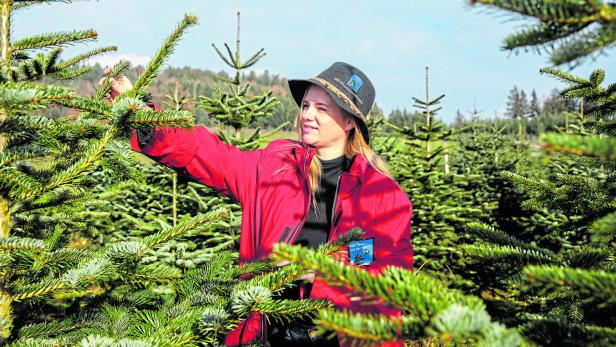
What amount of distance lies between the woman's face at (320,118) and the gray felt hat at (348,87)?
0.10 meters

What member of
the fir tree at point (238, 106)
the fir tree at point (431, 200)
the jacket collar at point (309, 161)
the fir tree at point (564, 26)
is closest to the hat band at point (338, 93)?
the jacket collar at point (309, 161)

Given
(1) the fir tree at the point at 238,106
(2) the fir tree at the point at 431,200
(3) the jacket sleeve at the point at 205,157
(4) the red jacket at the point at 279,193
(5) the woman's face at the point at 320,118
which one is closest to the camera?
(3) the jacket sleeve at the point at 205,157

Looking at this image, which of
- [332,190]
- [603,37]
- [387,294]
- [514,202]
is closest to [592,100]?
[332,190]

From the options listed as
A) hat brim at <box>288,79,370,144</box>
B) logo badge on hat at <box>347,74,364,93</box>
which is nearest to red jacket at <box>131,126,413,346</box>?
hat brim at <box>288,79,370,144</box>

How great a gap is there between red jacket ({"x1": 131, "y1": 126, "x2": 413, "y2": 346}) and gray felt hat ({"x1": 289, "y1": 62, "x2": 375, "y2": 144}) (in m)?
0.34

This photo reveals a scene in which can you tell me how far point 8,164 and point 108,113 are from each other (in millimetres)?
739

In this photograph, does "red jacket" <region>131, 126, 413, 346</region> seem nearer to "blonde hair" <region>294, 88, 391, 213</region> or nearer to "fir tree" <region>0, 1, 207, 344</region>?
"blonde hair" <region>294, 88, 391, 213</region>

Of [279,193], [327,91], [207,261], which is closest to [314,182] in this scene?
[279,193]

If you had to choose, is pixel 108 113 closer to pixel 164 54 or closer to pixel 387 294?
pixel 164 54

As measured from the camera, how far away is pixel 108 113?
178 cm

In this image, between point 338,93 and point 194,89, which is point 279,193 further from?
point 194,89

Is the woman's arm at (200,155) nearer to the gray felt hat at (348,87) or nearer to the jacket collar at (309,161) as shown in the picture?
the jacket collar at (309,161)

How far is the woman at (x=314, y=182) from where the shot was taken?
274 cm

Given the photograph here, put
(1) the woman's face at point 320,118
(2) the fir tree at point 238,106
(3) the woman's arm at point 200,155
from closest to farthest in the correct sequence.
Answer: (3) the woman's arm at point 200,155
(1) the woman's face at point 320,118
(2) the fir tree at point 238,106
